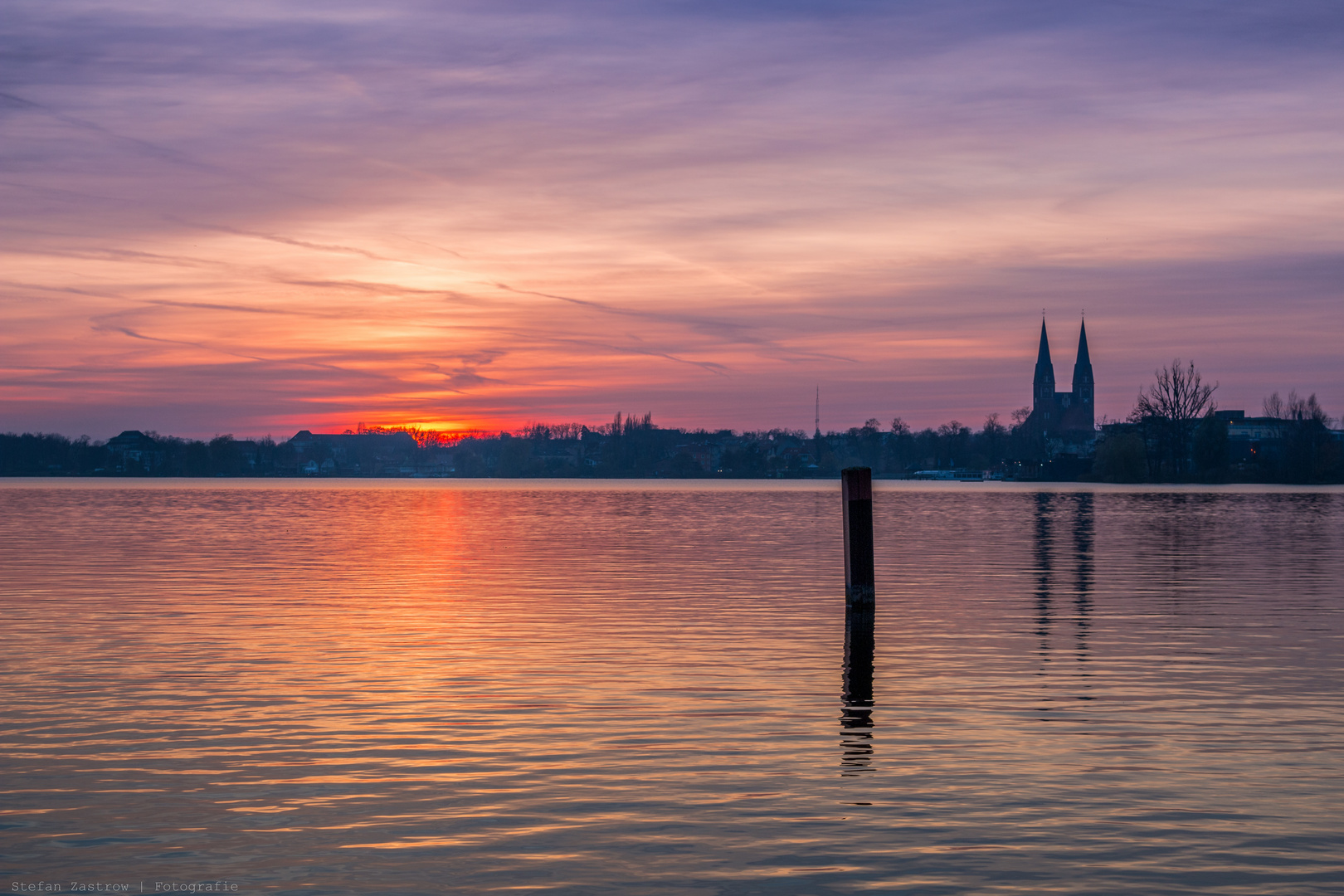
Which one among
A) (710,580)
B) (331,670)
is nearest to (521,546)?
(710,580)

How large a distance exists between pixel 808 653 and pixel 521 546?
3221 centimetres

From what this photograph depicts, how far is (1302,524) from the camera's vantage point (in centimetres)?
7100

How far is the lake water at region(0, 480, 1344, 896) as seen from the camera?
417 inches

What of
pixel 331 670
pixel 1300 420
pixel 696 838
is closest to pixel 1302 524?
pixel 331 670

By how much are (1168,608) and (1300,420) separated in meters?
177

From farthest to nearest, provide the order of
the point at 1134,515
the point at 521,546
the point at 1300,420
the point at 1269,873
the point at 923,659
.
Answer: the point at 1300,420 < the point at 1134,515 < the point at 521,546 < the point at 923,659 < the point at 1269,873

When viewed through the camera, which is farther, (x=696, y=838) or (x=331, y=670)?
(x=331, y=670)

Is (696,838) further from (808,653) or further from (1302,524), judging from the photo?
(1302,524)

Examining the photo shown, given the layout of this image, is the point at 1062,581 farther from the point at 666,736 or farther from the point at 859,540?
the point at 666,736

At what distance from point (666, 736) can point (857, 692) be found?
435cm

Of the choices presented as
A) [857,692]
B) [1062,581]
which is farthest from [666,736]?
[1062,581]

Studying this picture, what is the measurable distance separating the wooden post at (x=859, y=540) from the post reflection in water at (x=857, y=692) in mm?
296

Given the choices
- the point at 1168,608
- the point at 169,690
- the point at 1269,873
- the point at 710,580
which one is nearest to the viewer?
the point at 1269,873

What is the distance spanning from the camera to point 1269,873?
10.3 meters
